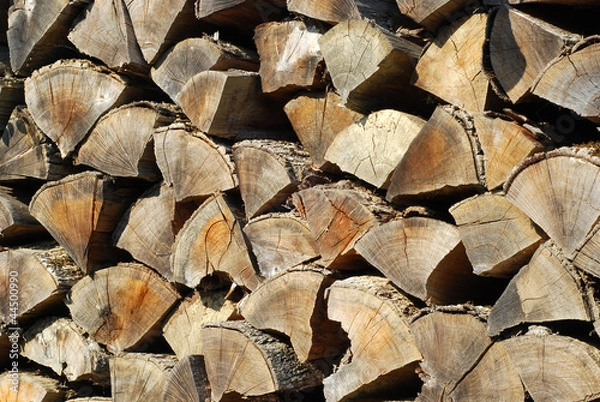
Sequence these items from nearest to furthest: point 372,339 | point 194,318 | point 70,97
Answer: point 372,339 < point 194,318 < point 70,97

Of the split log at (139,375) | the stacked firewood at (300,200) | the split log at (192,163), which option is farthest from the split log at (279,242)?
the split log at (139,375)

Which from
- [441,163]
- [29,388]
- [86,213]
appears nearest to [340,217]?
[441,163]

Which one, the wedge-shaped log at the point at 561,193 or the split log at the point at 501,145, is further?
the split log at the point at 501,145

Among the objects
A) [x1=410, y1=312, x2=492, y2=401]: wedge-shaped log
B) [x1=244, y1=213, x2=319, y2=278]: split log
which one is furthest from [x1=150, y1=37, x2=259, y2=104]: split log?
[x1=410, y1=312, x2=492, y2=401]: wedge-shaped log

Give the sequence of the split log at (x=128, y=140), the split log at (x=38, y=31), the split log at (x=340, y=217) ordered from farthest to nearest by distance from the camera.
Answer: the split log at (x=38, y=31) → the split log at (x=128, y=140) → the split log at (x=340, y=217)

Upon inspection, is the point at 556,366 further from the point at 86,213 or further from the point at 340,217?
the point at 86,213

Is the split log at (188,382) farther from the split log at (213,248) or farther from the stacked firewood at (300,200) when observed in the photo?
the split log at (213,248)
